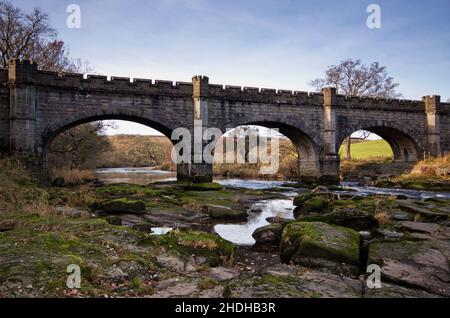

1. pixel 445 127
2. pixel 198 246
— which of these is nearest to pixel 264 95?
pixel 445 127

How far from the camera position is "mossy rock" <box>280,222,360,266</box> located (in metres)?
5.68

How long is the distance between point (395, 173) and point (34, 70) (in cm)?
2784

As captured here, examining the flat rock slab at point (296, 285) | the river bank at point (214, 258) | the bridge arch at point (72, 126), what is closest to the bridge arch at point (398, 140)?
the bridge arch at point (72, 126)

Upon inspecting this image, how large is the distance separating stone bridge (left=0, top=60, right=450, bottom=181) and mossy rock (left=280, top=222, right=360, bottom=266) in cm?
1553

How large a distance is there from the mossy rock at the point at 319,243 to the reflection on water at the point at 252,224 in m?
1.47

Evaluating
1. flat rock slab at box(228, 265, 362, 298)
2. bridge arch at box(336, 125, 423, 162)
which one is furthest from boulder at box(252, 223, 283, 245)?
bridge arch at box(336, 125, 423, 162)

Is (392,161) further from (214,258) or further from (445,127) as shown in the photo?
(214,258)

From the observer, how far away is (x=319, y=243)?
5863 millimetres

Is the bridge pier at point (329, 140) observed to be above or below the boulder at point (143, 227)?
above

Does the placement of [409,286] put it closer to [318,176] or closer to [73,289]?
[73,289]

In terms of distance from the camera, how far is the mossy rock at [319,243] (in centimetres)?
568

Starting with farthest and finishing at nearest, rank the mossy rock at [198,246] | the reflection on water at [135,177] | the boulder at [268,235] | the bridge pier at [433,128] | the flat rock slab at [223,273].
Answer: the reflection on water at [135,177]
the bridge pier at [433,128]
the boulder at [268,235]
the mossy rock at [198,246]
the flat rock slab at [223,273]

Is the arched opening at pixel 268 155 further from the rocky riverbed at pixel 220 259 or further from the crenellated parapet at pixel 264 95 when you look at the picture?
the rocky riverbed at pixel 220 259
